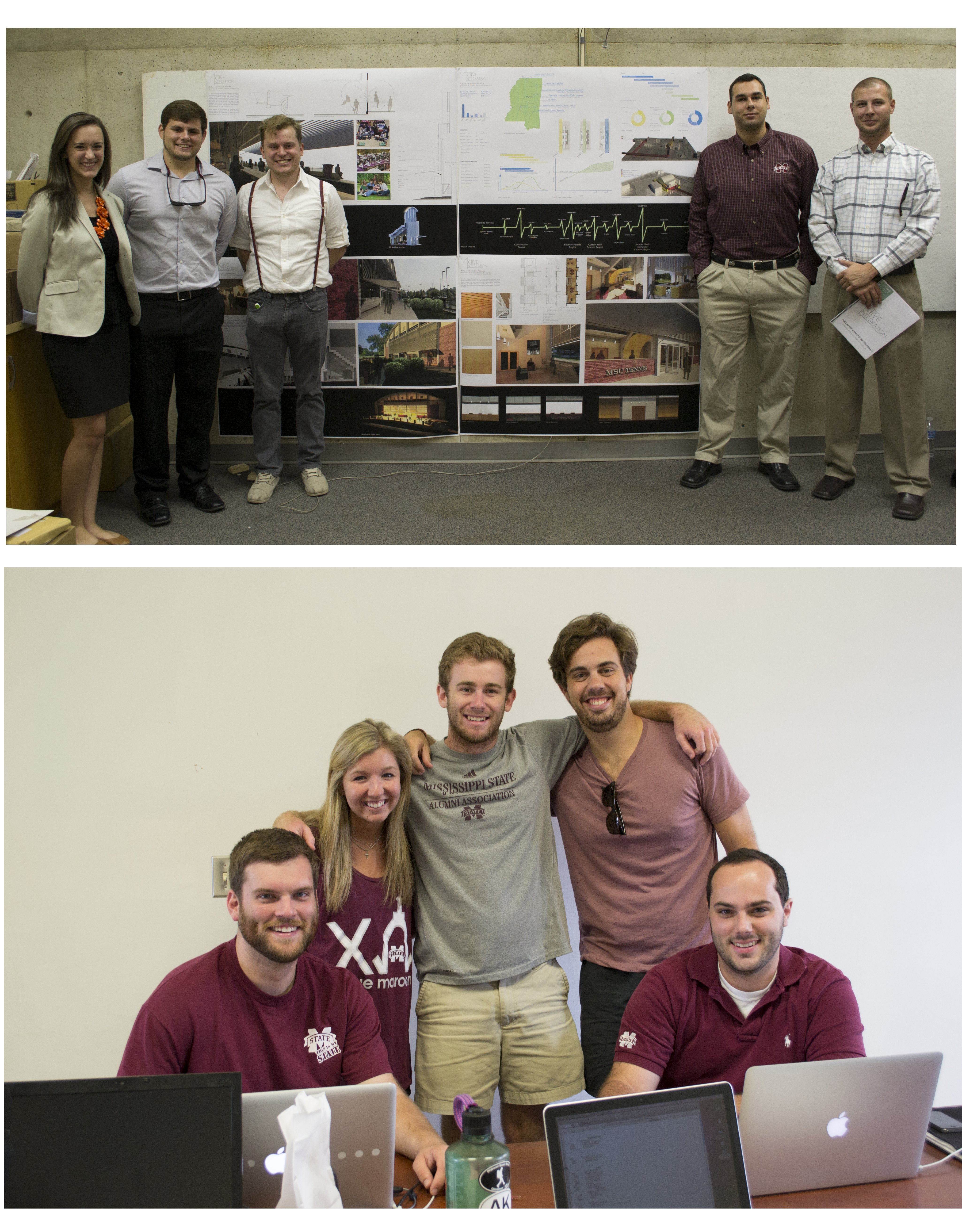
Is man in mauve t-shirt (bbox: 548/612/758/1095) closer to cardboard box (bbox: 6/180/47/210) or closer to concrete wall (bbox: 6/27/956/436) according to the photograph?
cardboard box (bbox: 6/180/47/210)

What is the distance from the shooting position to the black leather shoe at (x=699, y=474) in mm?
4539

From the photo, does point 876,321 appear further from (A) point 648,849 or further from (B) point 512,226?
(A) point 648,849

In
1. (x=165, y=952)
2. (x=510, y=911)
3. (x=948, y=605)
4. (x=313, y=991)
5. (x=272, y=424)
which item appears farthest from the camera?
(x=272, y=424)

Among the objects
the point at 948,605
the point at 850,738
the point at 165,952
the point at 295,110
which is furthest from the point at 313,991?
the point at 295,110

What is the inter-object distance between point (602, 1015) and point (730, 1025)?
0.54m

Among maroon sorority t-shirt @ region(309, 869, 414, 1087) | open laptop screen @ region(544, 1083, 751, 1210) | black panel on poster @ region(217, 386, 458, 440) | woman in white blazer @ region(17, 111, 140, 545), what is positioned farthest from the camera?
black panel on poster @ region(217, 386, 458, 440)

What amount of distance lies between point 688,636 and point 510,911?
110 cm

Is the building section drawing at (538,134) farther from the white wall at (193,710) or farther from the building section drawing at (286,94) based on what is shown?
the white wall at (193,710)

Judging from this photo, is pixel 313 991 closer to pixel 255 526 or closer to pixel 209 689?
pixel 209 689

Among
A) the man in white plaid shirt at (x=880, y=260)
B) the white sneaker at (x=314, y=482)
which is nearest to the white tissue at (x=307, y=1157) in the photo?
the white sneaker at (x=314, y=482)

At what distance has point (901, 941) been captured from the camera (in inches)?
123

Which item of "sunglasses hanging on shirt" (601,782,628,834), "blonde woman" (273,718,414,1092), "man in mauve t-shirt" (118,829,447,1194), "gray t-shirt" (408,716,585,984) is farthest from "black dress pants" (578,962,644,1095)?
"man in mauve t-shirt" (118,829,447,1194)

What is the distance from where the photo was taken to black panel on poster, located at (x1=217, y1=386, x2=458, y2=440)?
483 centimetres

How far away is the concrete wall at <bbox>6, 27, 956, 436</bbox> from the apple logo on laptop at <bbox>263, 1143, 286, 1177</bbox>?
4.38 meters
